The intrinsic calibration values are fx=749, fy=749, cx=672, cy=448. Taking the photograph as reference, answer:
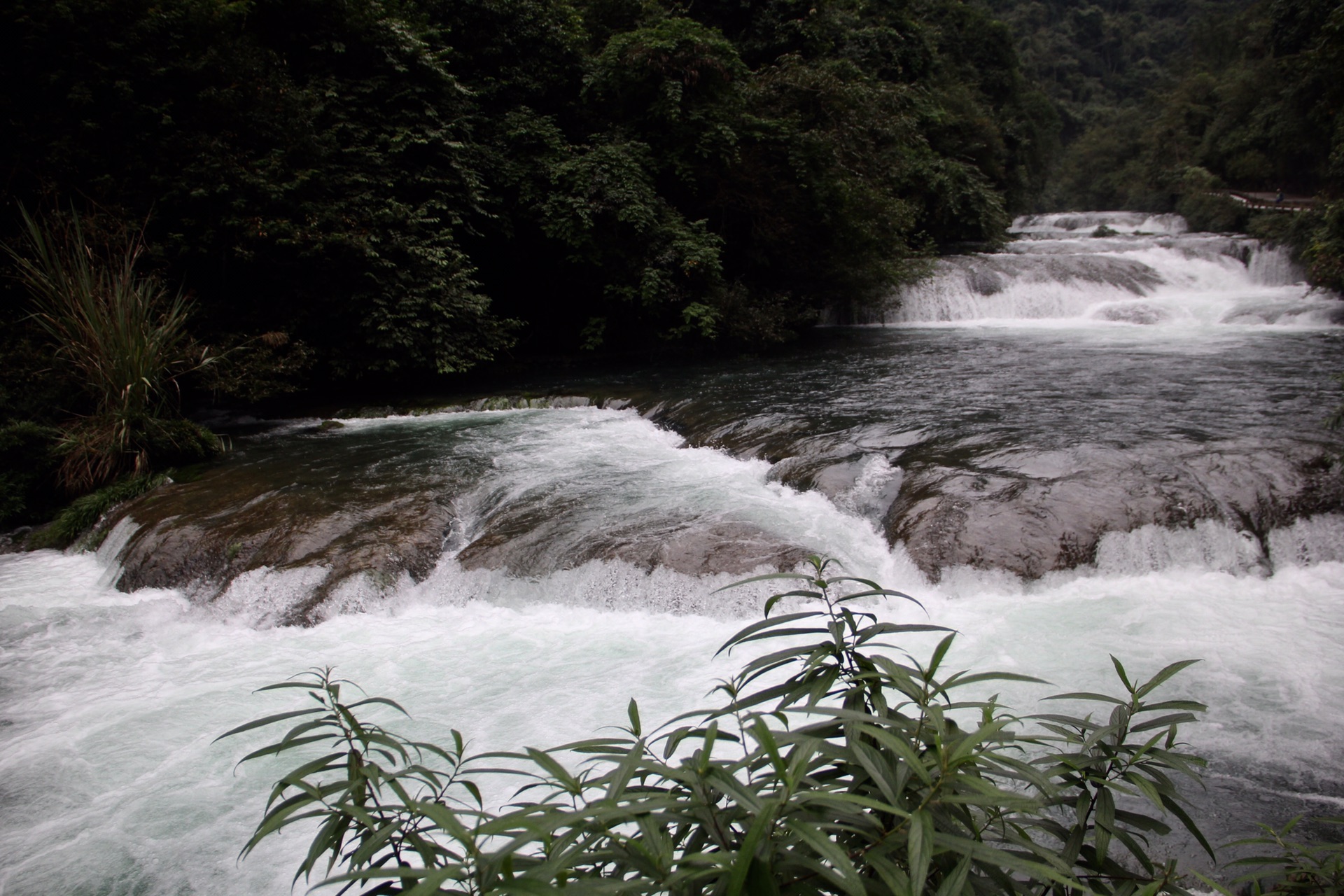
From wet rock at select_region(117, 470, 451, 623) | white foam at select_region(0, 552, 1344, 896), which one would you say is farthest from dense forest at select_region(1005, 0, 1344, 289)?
wet rock at select_region(117, 470, 451, 623)

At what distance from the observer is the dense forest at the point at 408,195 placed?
8156mm

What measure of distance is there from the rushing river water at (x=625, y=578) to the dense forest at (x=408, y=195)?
6.57 feet

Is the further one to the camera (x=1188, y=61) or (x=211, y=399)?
(x=1188, y=61)

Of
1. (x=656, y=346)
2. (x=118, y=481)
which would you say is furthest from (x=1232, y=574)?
(x=656, y=346)

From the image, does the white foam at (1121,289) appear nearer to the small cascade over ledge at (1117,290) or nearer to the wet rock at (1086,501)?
the small cascade over ledge at (1117,290)

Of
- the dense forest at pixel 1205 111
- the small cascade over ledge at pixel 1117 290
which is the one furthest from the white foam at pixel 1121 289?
the dense forest at pixel 1205 111

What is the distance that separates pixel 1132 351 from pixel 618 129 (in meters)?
9.34

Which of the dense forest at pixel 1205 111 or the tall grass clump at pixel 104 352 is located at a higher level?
the dense forest at pixel 1205 111

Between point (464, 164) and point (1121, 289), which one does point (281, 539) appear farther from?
point (1121, 289)

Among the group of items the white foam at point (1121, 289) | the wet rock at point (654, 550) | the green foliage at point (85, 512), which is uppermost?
the white foam at point (1121, 289)

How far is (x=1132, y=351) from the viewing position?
11.9 m

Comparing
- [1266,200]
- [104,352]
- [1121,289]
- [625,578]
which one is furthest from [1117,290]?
[104,352]

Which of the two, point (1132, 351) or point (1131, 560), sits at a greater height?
point (1132, 351)

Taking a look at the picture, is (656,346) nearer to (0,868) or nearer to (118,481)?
(118,481)
